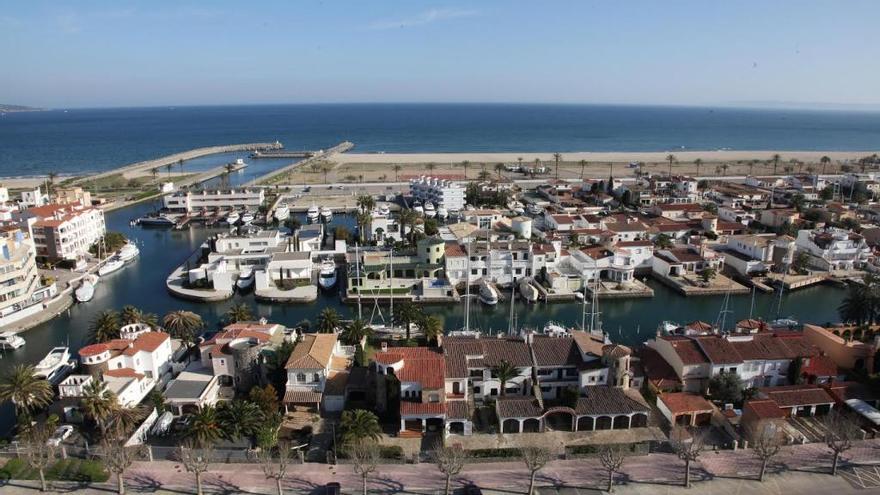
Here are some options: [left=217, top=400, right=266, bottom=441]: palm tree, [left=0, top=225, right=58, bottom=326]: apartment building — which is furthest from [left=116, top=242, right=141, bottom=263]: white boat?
[left=217, top=400, right=266, bottom=441]: palm tree

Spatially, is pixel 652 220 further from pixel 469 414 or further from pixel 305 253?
pixel 469 414

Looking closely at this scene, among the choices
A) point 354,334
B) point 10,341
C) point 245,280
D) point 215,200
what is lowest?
point 10,341

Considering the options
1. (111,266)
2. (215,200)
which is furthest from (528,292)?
(215,200)

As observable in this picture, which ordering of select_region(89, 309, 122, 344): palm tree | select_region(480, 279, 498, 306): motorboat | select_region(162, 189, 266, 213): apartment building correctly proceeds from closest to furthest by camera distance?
select_region(89, 309, 122, 344): palm tree, select_region(480, 279, 498, 306): motorboat, select_region(162, 189, 266, 213): apartment building

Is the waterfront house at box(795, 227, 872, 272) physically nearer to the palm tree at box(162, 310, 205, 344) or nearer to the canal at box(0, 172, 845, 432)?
the canal at box(0, 172, 845, 432)

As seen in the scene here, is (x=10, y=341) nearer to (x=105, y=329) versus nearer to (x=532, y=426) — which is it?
(x=105, y=329)
